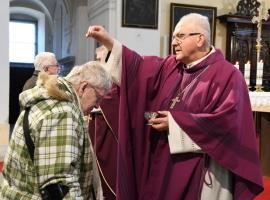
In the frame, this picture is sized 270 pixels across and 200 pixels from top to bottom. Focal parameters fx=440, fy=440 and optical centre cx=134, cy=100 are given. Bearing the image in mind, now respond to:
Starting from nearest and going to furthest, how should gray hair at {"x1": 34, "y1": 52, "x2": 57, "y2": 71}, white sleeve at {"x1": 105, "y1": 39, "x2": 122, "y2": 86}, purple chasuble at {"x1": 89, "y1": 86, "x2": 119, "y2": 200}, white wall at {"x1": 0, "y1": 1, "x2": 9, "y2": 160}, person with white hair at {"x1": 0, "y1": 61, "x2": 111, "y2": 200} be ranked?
person with white hair at {"x1": 0, "y1": 61, "x2": 111, "y2": 200} < white sleeve at {"x1": 105, "y1": 39, "x2": 122, "y2": 86} < purple chasuble at {"x1": 89, "y1": 86, "x2": 119, "y2": 200} < gray hair at {"x1": 34, "y1": 52, "x2": 57, "y2": 71} < white wall at {"x1": 0, "y1": 1, "x2": 9, "y2": 160}

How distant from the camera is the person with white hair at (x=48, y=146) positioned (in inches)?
67.6

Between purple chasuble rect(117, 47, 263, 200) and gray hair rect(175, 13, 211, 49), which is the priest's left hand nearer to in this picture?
purple chasuble rect(117, 47, 263, 200)

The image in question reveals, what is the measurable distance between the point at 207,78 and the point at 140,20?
243 inches

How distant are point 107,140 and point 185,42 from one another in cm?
100

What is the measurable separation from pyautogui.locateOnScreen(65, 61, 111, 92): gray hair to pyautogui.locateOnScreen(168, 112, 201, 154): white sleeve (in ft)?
1.56

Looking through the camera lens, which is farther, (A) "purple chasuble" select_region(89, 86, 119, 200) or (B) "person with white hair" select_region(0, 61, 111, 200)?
(A) "purple chasuble" select_region(89, 86, 119, 200)

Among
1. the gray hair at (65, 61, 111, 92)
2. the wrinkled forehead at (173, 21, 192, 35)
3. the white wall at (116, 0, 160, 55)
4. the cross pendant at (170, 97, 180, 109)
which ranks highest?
the white wall at (116, 0, 160, 55)

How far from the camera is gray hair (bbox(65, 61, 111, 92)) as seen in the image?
2.02m

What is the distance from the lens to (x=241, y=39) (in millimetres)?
9453

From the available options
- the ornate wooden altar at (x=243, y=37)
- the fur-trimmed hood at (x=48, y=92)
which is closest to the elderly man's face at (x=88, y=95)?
the fur-trimmed hood at (x=48, y=92)

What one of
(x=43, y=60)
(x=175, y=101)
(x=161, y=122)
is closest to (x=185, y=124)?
(x=161, y=122)

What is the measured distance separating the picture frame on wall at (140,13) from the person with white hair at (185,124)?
585 cm

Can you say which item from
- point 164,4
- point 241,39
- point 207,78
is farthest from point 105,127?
point 241,39

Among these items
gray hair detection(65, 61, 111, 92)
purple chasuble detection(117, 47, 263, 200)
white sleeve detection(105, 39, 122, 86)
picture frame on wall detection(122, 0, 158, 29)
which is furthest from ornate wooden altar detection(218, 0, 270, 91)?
gray hair detection(65, 61, 111, 92)
